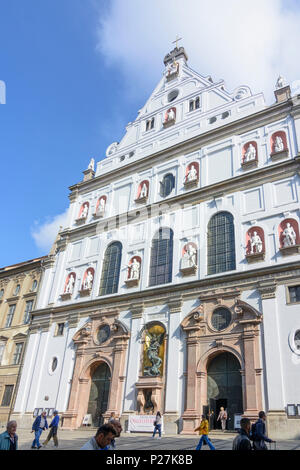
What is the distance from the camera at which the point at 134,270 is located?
91.4 feet

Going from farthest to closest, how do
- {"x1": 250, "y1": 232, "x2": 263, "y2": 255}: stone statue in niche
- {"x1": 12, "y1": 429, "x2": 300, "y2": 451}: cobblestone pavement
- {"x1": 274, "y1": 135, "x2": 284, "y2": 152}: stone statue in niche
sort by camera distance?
{"x1": 274, "y1": 135, "x2": 284, "y2": 152}: stone statue in niche < {"x1": 250, "y1": 232, "x2": 263, "y2": 255}: stone statue in niche < {"x1": 12, "y1": 429, "x2": 300, "y2": 451}: cobblestone pavement

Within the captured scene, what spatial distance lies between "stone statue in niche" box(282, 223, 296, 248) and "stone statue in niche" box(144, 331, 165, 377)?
945 centimetres

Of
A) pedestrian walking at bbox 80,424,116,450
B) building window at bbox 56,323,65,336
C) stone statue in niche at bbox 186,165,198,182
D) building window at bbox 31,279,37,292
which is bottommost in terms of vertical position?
pedestrian walking at bbox 80,424,116,450

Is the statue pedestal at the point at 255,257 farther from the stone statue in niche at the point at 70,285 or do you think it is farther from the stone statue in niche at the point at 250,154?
the stone statue in niche at the point at 70,285

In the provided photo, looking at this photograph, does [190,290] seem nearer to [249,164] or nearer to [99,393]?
[99,393]

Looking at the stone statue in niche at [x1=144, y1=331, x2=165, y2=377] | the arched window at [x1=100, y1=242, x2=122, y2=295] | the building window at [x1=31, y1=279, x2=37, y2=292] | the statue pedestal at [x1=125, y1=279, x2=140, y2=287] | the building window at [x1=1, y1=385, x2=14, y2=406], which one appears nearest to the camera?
the stone statue in niche at [x1=144, y1=331, x2=165, y2=377]

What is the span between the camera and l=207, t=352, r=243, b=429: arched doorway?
20156mm

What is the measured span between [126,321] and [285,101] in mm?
19340

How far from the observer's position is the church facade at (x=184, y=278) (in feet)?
67.9

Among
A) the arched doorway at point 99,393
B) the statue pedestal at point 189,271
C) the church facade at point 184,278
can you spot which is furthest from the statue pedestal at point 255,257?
the arched doorway at point 99,393

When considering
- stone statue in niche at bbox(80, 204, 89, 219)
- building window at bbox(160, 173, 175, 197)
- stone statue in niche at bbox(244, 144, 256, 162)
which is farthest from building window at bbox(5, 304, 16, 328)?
stone statue in niche at bbox(244, 144, 256, 162)

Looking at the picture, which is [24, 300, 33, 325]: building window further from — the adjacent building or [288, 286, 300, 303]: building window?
[288, 286, 300, 303]: building window

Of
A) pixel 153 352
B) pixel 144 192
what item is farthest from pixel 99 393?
pixel 144 192
